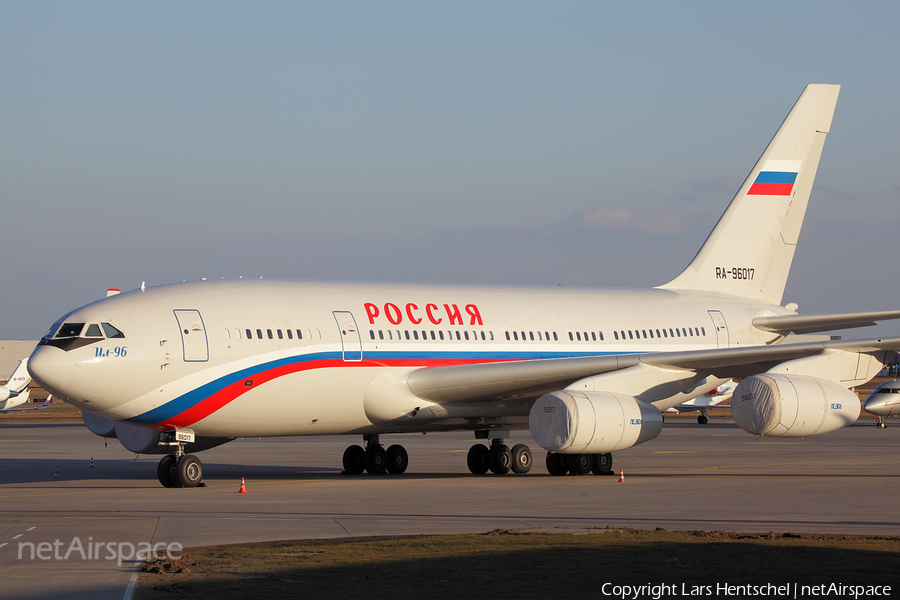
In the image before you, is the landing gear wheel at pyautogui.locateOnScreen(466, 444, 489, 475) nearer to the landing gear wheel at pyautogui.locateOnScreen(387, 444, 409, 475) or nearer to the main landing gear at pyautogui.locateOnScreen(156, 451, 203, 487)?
the landing gear wheel at pyautogui.locateOnScreen(387, 444, 409, 475)

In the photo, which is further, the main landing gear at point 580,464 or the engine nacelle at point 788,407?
the main landing gear at point 580,464

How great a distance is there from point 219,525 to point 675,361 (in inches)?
452

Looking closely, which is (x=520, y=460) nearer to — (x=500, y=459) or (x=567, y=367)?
(x=500, y=459)

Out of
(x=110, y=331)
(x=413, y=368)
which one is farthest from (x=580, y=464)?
(x=110, y=331)

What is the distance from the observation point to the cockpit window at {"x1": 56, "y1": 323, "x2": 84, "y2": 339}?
19.5 metres

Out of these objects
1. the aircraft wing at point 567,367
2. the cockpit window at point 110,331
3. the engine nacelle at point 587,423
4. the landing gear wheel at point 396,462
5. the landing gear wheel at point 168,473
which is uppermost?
the cockpit window at point 110,331

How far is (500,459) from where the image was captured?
81.7ft

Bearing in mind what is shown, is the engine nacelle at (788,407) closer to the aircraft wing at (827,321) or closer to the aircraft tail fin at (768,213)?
the aircraft wing at (827,321)

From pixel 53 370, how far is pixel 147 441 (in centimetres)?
485

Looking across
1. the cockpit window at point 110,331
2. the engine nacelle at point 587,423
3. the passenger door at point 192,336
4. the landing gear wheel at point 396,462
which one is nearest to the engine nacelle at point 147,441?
the passenger door at point 192,336

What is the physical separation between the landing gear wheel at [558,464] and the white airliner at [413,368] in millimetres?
35

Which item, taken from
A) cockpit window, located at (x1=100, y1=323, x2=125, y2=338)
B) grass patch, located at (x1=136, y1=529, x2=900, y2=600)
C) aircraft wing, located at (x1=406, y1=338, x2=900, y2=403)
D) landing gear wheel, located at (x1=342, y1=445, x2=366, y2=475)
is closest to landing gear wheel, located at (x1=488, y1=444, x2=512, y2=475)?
aircraft wing, located at (x1=406, y1=338, x2=900, y2=403)

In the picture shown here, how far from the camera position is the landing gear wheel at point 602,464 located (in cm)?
2338

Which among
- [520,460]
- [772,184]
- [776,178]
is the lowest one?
[520,460]
